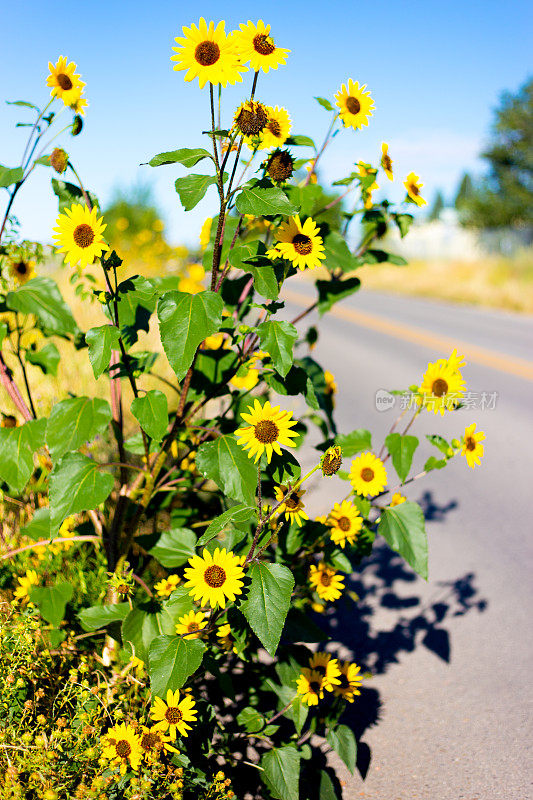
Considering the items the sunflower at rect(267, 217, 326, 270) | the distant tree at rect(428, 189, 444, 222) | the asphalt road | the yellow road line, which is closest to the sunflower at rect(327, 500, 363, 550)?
the sunflower at rect(267, 217, 326, 270)

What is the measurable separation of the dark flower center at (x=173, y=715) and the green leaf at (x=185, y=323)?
81cm

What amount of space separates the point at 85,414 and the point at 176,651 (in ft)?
2.16

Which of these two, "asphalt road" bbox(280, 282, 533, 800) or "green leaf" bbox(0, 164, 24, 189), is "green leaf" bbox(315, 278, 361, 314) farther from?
"asphalt road" bbox(280, 282, 533, 800)

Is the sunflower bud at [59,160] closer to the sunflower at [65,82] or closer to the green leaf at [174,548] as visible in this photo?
the sunflower at [65,82]

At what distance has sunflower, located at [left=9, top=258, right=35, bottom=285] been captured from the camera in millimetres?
2242

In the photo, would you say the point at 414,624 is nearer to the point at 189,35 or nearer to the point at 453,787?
the point at 453,787

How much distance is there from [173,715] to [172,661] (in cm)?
15

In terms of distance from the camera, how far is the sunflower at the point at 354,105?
182cm

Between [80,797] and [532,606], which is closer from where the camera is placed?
[80,797]

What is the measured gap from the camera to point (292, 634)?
1852 mm

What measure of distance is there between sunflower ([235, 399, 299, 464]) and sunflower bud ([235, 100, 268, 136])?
63 centimetres

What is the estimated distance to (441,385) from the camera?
1.92 meters

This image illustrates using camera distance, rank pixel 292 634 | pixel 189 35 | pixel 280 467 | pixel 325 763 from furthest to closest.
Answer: pixel 325 763 → pixel 292 634 → pixel 280 467 → pixel 189 35

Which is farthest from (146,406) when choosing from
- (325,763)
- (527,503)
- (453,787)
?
(527,503)
